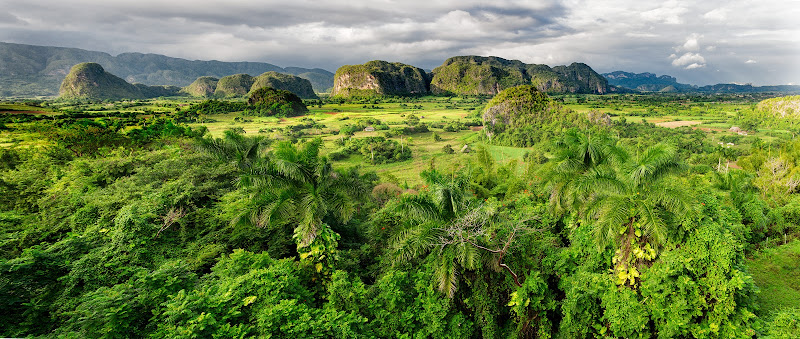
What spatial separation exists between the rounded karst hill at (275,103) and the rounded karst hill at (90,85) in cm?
9506

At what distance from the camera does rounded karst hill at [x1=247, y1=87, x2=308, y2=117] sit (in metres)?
90.6

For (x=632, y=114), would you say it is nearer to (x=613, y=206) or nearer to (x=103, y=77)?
(x=613, y=206)

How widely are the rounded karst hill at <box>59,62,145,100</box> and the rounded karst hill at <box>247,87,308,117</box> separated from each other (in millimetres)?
95058

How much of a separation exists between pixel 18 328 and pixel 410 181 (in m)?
33.7

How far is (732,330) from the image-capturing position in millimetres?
7984

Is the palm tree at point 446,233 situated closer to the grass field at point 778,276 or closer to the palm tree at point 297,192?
the palm tree at point 297,192

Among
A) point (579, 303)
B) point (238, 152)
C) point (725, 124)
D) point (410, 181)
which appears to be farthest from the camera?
point (725, 124)

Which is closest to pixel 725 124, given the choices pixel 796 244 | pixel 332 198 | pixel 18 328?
pixel 796 244

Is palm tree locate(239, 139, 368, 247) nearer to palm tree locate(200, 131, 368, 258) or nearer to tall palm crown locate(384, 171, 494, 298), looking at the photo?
palm tree locate(200, 131, 368, 258)

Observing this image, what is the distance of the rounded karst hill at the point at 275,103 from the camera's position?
90562 millimetres

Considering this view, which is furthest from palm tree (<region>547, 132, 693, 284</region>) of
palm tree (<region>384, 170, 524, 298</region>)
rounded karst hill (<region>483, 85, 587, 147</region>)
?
rounded karst hill (<region>483, 85, 587, 147</region>)

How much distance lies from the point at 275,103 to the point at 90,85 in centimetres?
12352

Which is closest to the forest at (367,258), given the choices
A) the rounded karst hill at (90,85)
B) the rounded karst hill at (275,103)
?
the rounded karst hill at (275,103)

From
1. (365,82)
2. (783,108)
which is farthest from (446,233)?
(365,82)
